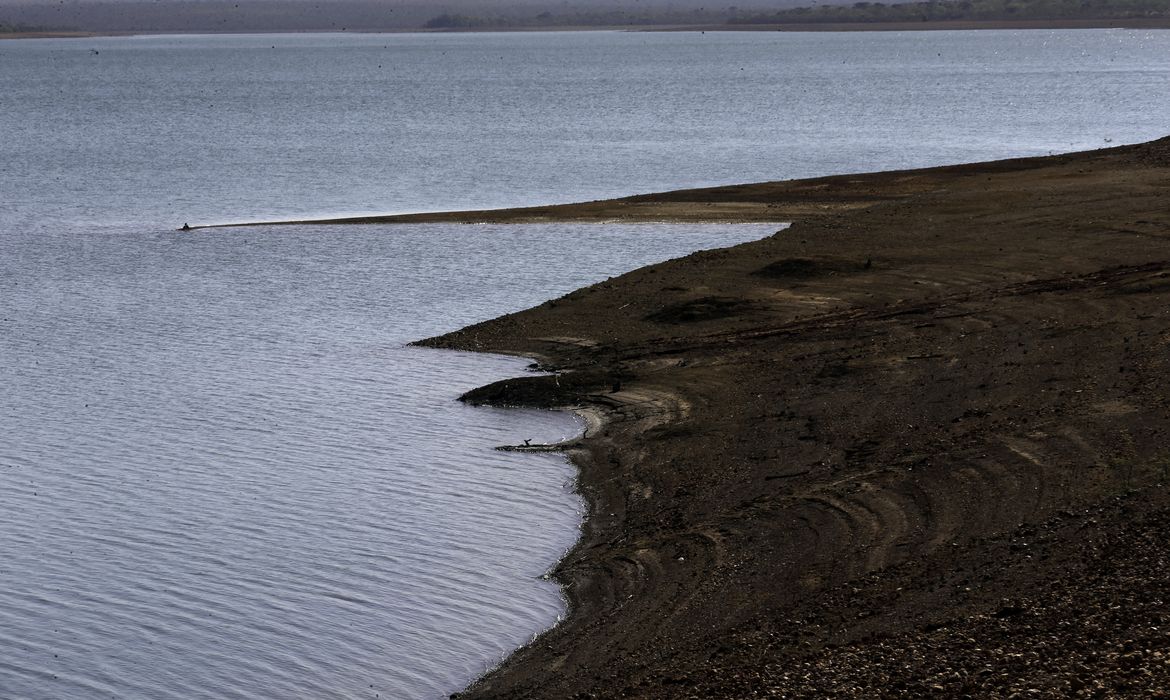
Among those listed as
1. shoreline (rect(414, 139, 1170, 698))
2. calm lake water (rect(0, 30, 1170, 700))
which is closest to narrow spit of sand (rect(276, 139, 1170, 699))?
shoreline (rect(414, 139, 1170, 698))

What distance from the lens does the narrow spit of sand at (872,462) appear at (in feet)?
45.3

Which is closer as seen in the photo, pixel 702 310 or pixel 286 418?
pixel 286 418

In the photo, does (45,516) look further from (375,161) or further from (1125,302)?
(375,161)

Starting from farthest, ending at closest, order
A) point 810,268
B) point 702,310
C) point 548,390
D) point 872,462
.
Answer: point 810,268 → point 702,310 → point 548,390 → point 872,462

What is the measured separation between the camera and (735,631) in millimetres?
15000

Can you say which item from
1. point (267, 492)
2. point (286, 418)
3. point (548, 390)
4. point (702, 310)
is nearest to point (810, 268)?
point (702, 310)

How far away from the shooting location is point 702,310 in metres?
30.5

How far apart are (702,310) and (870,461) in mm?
10840

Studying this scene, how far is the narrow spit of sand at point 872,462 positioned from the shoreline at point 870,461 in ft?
0.16

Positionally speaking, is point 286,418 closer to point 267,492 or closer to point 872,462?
point 267,492

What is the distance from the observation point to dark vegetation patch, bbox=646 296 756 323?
99.0 ft

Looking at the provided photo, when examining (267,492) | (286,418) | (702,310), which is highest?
(702,310)

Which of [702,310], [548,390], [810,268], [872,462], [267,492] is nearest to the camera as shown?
[872,462]

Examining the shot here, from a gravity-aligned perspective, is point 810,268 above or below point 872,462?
above
